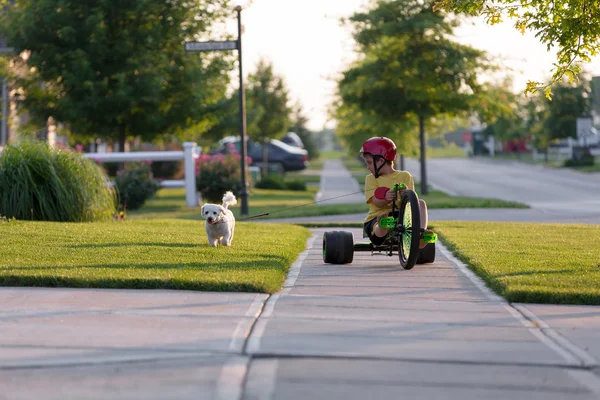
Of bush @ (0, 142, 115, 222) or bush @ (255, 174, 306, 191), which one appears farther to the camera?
bush @ (255, 174, 306, 191)

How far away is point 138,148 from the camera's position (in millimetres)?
44750

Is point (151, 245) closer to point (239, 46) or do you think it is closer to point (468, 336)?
point (468, 336)

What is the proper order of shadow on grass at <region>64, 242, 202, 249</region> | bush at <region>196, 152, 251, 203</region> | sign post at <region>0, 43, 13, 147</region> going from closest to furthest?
shadow on grass at <region>64, 242, 202, 249</region>, bush at <region>196, 152, 251, 203</region>, sign post at <region>0, 43, 13, 147</region>

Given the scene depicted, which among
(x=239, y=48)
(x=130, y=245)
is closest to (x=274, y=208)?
(x=239, y=48)

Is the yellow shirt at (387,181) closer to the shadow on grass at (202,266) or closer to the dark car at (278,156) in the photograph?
the shadow on grass at (202,266)

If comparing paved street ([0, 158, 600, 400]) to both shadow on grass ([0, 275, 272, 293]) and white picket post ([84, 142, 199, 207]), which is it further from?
white picket post ([84, 142, 199, 207])

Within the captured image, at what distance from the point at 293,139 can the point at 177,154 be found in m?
41.8

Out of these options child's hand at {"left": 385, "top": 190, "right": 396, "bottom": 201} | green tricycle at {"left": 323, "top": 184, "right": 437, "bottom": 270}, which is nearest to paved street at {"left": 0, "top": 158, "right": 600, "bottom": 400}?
green tricycle at {"left": 323, "top": 184, "right": 437, "bottom": 270}

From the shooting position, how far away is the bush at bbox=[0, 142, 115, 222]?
47.4 feet

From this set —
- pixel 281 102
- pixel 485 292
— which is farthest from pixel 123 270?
pixel 281 102

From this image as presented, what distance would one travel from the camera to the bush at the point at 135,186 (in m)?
23.8

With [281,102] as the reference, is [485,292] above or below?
below

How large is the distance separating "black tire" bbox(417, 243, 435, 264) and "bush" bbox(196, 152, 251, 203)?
1577 centimetres

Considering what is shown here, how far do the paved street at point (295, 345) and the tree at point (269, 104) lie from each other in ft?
127
